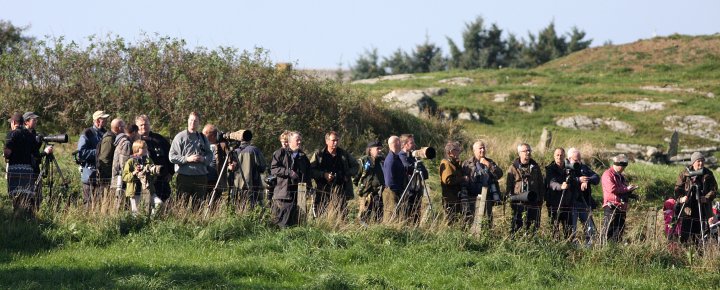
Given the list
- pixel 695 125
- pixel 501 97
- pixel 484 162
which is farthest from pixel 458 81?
pixel 484 162

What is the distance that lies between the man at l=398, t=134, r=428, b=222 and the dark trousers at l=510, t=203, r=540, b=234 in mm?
1397

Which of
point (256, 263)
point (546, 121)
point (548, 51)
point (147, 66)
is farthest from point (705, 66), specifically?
point (256, 263)

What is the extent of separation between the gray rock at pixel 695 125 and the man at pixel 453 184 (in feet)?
69.1

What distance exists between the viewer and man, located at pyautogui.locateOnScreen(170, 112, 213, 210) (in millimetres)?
15422

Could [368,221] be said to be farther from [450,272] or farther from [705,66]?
[705,66]

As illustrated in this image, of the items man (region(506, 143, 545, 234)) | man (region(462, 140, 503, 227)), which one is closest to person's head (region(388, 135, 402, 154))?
man (region(462, 140, 503, 227))

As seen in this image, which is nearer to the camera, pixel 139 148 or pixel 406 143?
pixel 139 148

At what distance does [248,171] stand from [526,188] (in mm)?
4210

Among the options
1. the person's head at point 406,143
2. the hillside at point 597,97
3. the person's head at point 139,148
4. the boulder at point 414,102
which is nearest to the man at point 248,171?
the person's head at point 139,148

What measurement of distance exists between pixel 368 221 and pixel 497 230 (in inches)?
75.9

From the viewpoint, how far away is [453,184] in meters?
15.9

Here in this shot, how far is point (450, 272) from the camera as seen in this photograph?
13297 millimetres

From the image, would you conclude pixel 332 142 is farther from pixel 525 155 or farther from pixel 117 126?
pixel 117 126

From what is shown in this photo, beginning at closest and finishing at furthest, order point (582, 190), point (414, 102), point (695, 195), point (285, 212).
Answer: point (285, 212) < point (582, 190) < point (695, 195) < point (414, 102)
